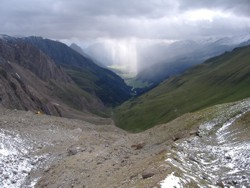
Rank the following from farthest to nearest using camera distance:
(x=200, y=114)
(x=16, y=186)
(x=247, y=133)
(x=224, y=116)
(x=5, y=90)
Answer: (x=5, y=90) → (x=200, y=114) → (x=224, y=116) → (x=247, y=133) → (x=16, y=186)

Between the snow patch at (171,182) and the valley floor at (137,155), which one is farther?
the valley floor at (137,155)

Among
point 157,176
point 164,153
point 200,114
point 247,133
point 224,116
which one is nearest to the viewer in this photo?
point 157,176

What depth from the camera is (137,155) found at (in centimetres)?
3828

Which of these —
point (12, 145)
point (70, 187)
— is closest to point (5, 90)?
point (12, 145)

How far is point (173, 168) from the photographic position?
26984mm

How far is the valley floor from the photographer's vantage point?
2780 cm

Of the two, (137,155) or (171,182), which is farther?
(137,155)

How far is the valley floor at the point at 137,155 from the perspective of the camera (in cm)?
2780

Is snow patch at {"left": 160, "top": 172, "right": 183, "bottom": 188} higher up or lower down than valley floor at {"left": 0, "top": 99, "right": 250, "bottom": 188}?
higher up

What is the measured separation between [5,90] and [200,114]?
4751 inches

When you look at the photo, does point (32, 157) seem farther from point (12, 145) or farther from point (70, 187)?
point (70, 187)

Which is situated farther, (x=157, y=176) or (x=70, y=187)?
(x=70, y=187)

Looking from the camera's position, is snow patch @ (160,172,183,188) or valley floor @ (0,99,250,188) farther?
valley floor @ (0,99,250,188)

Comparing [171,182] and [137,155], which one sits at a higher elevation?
[171,182]
